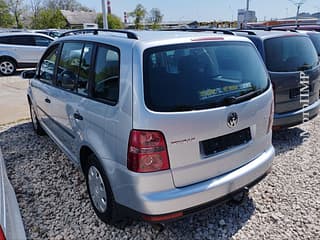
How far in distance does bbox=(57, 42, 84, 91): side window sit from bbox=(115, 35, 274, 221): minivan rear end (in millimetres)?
1083

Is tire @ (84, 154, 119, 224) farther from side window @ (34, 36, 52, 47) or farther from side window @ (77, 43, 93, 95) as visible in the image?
side window @ (34, 36, 52, 47)

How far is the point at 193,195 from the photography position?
220 cm

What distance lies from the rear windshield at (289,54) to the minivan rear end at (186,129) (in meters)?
1.84

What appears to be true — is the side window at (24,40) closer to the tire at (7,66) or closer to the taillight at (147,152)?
the tire at (7,66)

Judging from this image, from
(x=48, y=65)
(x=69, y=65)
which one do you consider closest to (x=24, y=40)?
(x=48, y=65)

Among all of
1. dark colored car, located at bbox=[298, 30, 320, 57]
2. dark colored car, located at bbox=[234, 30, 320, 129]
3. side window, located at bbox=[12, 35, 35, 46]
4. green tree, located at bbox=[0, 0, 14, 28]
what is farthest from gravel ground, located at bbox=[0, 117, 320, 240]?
green tree, located at bbox=[0, 0, 14, 28]

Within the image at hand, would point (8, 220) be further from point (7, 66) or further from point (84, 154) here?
point (7, 66)

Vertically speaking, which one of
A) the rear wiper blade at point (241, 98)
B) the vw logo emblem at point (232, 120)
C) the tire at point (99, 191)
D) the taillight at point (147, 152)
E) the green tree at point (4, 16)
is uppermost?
the green tree at point (4, 16)

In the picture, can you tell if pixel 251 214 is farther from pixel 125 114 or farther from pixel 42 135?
pixel 42 135

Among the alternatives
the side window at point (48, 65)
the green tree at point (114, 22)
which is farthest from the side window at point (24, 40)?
the green tree at point (114, 22)

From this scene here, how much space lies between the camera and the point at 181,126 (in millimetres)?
2104

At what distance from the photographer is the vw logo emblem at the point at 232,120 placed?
234 cm

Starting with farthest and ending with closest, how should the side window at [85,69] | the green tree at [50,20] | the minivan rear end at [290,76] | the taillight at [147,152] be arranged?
the green tree at [50,20], the minivan rear end at [290,76], the side window at [85,69], the taillight at [147,152]

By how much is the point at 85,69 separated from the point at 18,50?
11.7m
